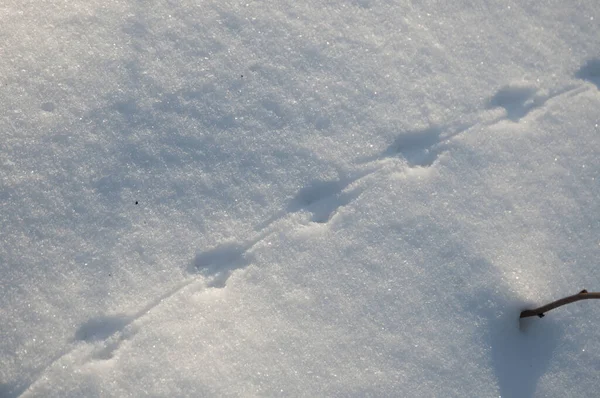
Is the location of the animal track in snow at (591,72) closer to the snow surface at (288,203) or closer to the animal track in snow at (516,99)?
the snow surface at (288,203)

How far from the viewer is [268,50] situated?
1539 millimetres

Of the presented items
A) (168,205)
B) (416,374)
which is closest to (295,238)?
(168,205)

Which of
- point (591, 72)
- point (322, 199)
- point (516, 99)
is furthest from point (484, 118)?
point (322, 199)

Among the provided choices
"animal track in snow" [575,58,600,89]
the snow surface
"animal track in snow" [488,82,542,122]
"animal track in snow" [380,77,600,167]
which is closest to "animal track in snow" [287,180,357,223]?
the snow surface

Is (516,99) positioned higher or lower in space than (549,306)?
higher

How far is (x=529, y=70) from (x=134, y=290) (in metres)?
1.36

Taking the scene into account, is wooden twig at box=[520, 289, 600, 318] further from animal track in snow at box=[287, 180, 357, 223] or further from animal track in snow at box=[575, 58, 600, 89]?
animal track in snow at box=[575, 58, 600, 89]

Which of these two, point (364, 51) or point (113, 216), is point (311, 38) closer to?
point (364, 51)

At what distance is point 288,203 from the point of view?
1.46 metres

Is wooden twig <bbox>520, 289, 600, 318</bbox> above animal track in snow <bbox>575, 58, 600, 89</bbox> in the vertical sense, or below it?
below

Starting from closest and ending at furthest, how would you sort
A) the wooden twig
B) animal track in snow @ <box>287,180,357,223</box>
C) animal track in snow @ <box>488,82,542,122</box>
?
the wooden twig → animal track in snow @ <box>287,180,357,223</box> → animal track in snow @ <box>488,82,542,122</box>

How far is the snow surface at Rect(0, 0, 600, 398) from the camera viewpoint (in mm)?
1352

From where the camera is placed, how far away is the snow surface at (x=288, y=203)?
1.35 meters

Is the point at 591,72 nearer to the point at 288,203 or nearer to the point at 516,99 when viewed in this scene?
the point at 516,99
